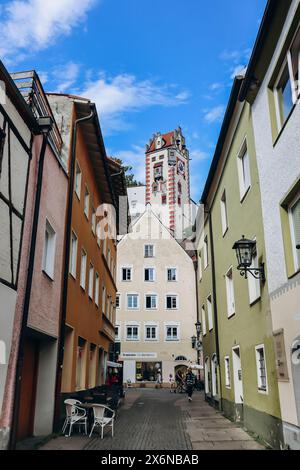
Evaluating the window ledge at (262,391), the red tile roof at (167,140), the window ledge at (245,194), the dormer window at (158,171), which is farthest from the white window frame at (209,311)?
the red tile roof at (167,140)

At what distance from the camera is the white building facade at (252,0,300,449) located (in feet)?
25.5

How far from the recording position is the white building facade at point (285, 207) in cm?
776

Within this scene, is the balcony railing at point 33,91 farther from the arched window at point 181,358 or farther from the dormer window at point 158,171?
the dormer window at point 158,171

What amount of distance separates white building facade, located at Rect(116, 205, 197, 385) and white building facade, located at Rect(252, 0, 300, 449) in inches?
1314

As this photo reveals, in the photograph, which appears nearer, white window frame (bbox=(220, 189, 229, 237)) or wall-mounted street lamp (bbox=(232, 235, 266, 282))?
wall-mounted street lamp (bbox=(232, 235, 266, 282))

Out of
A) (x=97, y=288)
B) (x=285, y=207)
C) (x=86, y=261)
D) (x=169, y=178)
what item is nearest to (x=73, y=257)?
(x=86, y=261)

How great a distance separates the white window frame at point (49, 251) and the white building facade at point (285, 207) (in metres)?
5.30

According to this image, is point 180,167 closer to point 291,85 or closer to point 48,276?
point 48,276

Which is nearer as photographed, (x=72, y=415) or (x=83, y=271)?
(x=72, y=415)

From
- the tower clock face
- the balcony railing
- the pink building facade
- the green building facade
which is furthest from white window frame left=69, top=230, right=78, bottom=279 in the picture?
the tower clock face

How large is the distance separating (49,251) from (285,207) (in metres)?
6.06

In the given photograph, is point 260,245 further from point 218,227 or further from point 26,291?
point 218,227

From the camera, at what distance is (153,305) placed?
42.8 metres

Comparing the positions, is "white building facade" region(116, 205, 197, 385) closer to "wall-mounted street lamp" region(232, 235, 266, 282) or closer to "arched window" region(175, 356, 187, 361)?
"arched window" region(175, 356, 187, 361)
